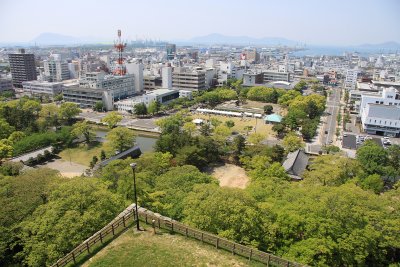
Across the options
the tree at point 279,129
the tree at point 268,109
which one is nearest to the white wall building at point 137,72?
the tree at point 268,109

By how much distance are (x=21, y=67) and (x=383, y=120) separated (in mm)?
73229

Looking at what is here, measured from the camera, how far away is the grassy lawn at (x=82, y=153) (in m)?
29.7

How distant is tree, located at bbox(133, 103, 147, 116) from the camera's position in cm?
4572

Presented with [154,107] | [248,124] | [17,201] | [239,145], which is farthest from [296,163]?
[154,107]

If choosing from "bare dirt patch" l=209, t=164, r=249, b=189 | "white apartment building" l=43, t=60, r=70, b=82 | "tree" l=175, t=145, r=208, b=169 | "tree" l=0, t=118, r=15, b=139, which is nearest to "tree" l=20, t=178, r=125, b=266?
"tree" l=175, t=145, r=208, b=169

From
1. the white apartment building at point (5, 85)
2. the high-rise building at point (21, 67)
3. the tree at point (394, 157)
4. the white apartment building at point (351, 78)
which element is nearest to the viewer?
the tree at point (394, 157)

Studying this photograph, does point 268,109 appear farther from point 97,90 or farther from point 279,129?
point 97,90

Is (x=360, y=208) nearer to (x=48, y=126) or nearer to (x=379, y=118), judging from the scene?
(x=379, y=118)

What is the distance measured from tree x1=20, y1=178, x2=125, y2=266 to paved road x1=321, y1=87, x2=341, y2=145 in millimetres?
29834

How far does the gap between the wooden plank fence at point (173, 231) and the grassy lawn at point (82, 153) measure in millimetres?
19038

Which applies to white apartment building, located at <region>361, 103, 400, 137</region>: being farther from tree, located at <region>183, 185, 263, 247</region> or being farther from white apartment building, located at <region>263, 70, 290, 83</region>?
white apartment building, located at <region>263, 70, 290, 83</region>

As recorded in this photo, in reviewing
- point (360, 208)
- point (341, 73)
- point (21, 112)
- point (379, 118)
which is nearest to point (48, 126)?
→ point (21, 112)

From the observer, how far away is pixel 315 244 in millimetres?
11258

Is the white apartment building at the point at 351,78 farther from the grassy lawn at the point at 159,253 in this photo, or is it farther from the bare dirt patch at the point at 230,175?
the grassy lawn at the point at 159,253
